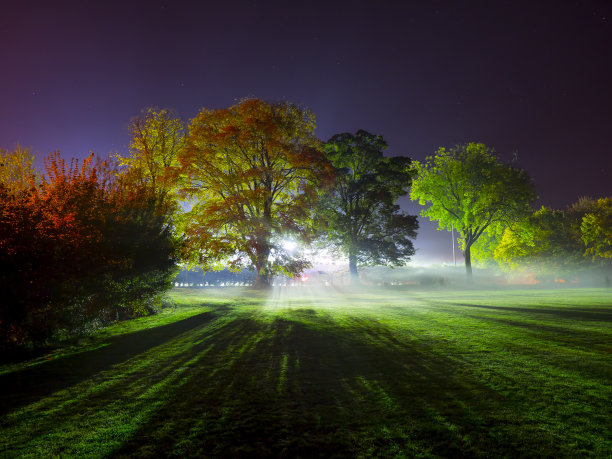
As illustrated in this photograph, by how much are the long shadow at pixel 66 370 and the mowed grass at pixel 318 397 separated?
0.03 metres

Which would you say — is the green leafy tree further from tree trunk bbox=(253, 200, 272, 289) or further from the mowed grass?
the mowed grass

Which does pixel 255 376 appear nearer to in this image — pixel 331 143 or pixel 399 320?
pixel 399 320

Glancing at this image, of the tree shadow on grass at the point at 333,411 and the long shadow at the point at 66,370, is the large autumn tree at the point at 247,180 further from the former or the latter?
the tree shadow on grass at the point at 333,411

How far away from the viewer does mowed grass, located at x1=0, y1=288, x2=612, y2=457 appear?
295 cm

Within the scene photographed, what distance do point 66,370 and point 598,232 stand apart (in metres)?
56.8

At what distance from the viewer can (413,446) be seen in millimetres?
2879

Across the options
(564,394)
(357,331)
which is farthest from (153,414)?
(357,331)

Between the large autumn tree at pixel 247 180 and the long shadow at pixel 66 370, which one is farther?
the large autumn tree at pixel 247 180

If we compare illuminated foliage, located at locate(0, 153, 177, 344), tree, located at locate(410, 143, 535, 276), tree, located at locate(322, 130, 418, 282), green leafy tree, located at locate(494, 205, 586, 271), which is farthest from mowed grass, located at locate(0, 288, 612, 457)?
green leafy tree, located at locate(494, 205, 586, 271)

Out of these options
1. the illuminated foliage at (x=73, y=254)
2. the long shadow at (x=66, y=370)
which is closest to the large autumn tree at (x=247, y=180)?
the illuminated foliage at (x=73, y=254)

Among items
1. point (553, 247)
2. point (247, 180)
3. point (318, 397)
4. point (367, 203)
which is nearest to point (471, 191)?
point (367, 203)

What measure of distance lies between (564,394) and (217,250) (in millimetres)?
18025

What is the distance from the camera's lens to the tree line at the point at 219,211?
22.3ft

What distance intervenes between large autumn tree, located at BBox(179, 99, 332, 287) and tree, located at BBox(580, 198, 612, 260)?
4246 centimetres
